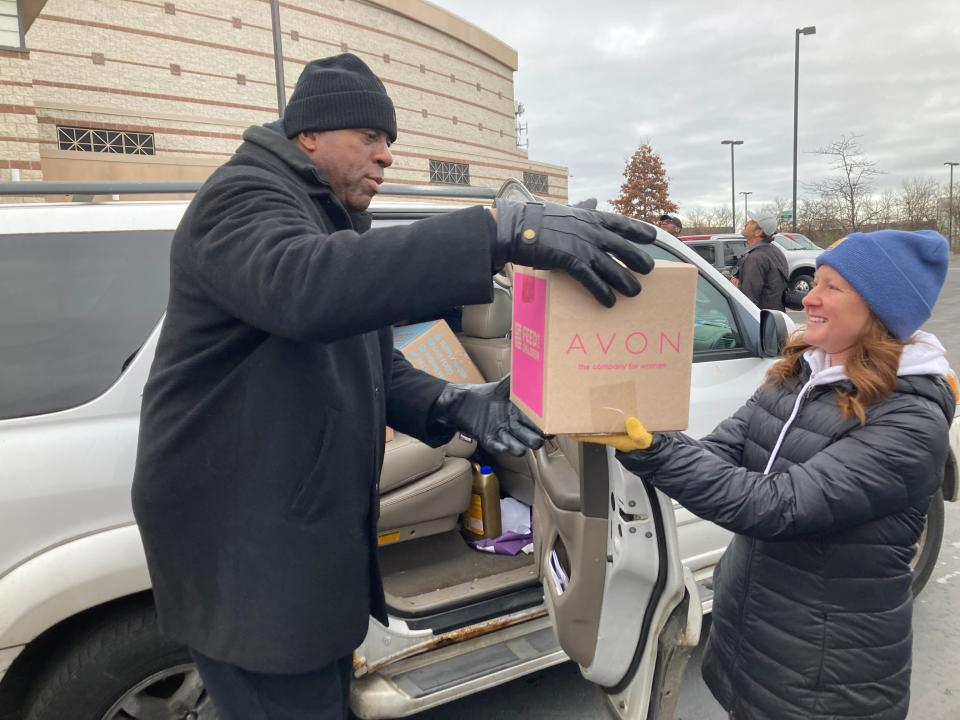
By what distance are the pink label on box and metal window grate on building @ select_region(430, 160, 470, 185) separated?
29.7 meters

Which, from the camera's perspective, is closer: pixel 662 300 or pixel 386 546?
pixel 662 300

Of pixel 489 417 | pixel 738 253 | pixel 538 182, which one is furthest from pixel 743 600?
pixel 538 182

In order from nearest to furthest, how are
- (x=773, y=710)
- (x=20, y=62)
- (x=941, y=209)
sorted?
1. (x=773, y=710)
2. (x=20, y=62)
3. (x=941, y=209)

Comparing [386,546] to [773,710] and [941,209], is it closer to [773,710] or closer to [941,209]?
[773,710]

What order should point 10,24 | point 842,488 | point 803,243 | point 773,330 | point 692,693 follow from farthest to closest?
1. point 803,243
2. point 10,24
3. point 692,693
4. point 773,330
5. point 842,488

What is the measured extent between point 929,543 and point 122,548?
11.7ft

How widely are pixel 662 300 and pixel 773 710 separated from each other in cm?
112

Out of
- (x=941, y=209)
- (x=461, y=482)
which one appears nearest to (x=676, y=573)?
(x=461, y=482)

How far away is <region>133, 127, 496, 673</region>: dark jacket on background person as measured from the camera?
1.32m

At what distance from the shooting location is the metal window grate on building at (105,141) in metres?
19.5

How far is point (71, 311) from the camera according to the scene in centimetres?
206

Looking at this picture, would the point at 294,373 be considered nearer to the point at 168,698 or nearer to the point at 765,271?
the point at 168,698

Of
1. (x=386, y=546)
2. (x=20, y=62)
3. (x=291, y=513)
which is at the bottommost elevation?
(x=386, y=546)

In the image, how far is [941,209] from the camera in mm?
42469
